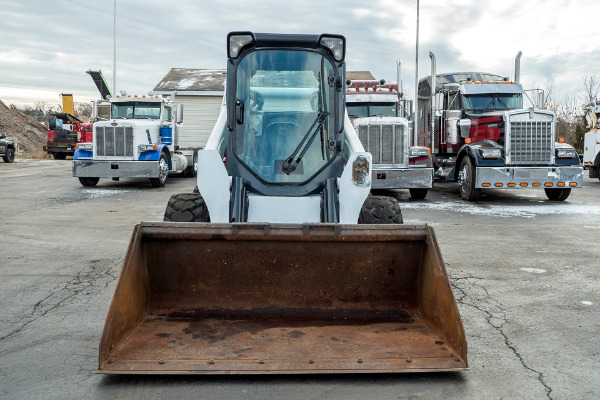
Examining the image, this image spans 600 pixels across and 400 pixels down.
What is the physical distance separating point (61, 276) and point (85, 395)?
3.19 m

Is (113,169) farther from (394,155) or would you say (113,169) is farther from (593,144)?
(593,144)

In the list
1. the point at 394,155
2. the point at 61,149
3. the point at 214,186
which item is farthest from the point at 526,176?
the point at 61,149

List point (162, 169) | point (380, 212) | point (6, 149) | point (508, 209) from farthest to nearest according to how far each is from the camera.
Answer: point (6, 149)
point (162, 169)
point (508, 209)
point (380, 212)

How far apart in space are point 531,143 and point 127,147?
10761mm

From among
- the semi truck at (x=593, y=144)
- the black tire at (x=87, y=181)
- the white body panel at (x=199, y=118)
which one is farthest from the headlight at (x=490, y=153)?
the white body panel at (x=199, y=118)

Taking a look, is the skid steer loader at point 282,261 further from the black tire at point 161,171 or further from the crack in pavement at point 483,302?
the black tire at point 161,171

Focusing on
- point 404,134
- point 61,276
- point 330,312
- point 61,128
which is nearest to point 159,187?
point 404,134

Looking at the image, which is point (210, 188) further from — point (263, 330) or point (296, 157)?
point (263, 330)

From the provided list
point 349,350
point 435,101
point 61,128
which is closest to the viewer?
point 349,350

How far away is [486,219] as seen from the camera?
11.1 m

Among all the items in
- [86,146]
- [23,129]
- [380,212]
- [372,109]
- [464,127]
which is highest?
[23,129]

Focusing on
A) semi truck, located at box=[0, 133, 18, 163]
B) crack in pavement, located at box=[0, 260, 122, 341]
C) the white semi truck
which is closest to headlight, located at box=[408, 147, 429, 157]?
the white semi truck

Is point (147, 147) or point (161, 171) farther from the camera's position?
point (161, 171)

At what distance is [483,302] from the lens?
5438mm
